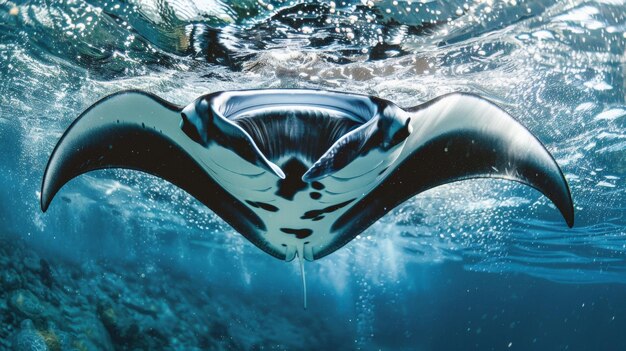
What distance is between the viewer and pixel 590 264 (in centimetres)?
2520

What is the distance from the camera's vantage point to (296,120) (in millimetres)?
2742

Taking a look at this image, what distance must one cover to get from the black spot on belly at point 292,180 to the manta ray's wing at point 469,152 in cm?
85

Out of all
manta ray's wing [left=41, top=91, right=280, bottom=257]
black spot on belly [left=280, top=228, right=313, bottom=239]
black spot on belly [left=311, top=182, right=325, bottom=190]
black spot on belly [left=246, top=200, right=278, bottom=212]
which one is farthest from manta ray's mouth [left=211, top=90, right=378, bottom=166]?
black spot on belly [left=280, top=228, right=313, bottom=239]

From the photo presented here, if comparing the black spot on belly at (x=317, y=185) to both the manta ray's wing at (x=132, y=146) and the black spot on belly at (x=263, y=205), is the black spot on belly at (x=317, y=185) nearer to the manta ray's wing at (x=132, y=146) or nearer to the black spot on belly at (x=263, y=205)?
the black spot on belly at (x=263, y=205)

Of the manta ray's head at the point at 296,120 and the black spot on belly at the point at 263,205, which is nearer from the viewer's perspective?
the manta ray's head at the point at 296,120

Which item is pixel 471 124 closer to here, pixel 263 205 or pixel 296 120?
pixel 296 120

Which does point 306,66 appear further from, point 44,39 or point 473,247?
point 473,247

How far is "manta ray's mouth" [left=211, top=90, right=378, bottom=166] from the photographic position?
9.00 ft

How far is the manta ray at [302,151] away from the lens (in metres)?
2.54

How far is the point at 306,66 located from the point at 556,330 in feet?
333

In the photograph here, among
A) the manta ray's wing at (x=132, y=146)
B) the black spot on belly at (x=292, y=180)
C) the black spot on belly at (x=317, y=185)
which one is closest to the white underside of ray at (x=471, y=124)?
the black spot on belly at (x=317, y=185)

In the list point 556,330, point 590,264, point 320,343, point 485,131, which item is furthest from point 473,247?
point 556,330

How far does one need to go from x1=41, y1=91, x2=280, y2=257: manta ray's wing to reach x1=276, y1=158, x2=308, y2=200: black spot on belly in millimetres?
640

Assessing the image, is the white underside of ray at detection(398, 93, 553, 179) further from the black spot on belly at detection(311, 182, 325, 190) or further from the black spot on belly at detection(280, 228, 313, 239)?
the black spot on belly at detection(280, 228, 313, 239)
